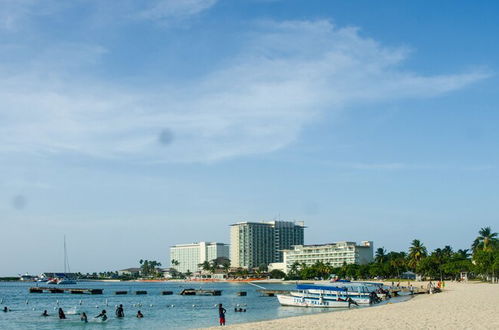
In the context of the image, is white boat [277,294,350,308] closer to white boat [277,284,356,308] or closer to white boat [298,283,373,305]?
white boat [277,284,356,308]

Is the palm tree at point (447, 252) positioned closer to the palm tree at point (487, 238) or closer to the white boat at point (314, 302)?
the palm tree at point (487, 238)

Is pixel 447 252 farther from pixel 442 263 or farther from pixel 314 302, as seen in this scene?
pixel 314 302

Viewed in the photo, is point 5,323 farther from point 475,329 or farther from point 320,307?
point 475,329

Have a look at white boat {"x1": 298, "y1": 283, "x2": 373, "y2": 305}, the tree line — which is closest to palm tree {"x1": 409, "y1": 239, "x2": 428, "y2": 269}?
the tree line

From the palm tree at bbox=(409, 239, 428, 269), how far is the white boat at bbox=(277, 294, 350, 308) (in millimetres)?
93561

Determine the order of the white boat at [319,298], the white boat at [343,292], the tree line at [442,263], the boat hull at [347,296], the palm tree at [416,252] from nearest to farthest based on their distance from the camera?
the white boat at [319,298], the boat hull at [347,296], the white boat at [343,292], the tree line at [442,263], the palm tree at [416,252]

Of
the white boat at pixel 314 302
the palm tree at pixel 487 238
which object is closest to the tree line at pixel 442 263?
the palm tree at pixel 487 238

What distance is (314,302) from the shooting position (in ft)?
230

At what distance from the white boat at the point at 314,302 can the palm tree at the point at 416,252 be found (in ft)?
307

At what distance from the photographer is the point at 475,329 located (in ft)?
106

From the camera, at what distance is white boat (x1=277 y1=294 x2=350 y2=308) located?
69000 mm

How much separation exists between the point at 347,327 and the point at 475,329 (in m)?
7.98

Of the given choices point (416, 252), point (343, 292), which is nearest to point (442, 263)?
point (416, 252)

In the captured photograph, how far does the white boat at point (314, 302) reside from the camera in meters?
69.0
